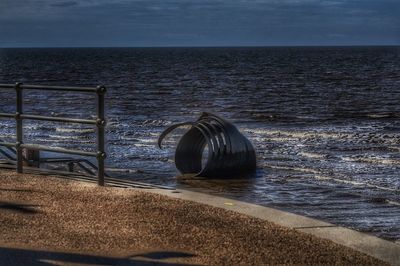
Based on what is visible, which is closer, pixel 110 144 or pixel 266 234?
pixel 266 234

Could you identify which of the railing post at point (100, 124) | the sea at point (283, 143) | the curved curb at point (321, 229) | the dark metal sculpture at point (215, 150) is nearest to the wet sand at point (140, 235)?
the curved curb at point (321, 229)

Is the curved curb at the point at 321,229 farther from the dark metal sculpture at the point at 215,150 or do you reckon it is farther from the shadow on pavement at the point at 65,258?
the dark metal sculpture at the point at 215,150

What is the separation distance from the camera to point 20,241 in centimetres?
626

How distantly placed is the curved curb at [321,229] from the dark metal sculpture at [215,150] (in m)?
5.67

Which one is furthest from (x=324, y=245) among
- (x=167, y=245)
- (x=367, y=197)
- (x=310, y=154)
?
(x=310, y=154)

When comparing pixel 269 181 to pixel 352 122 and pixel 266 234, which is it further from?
pixel 352 122

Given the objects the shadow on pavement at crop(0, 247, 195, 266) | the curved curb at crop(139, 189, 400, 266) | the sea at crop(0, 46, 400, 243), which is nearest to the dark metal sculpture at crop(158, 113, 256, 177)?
the sea at crop(0, 46, 400, 243)

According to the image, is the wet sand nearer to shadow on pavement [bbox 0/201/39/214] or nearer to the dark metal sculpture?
shadow on pavement [bbox 0/201/39/214]

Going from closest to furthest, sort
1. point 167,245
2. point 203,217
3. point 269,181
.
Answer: point 167,245 → point 203,217 → point 269,181

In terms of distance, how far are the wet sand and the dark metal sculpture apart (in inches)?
230

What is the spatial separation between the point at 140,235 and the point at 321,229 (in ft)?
5.43

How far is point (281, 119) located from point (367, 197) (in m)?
19.4

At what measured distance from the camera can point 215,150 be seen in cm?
1416

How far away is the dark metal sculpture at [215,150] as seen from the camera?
14.1 meters
